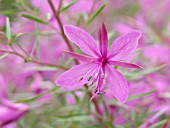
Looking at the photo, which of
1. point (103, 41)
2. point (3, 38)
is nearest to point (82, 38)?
point (103, 41)

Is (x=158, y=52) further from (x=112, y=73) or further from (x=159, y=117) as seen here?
(x=112, y=73)

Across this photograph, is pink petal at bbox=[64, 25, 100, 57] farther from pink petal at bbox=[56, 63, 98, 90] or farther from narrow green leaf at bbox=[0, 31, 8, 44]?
narrow green leaf at bbox=[0, 31, 8, 44]

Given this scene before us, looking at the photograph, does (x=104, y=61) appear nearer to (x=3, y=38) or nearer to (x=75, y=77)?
(x=75, y=77)

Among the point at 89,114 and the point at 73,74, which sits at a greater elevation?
the point at 73,74

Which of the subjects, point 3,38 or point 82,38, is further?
point 3,38

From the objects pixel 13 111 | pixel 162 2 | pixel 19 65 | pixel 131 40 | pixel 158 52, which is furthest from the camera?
pixel 162 2

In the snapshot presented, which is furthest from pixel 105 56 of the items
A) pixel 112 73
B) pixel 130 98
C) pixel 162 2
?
pixel 162 2
